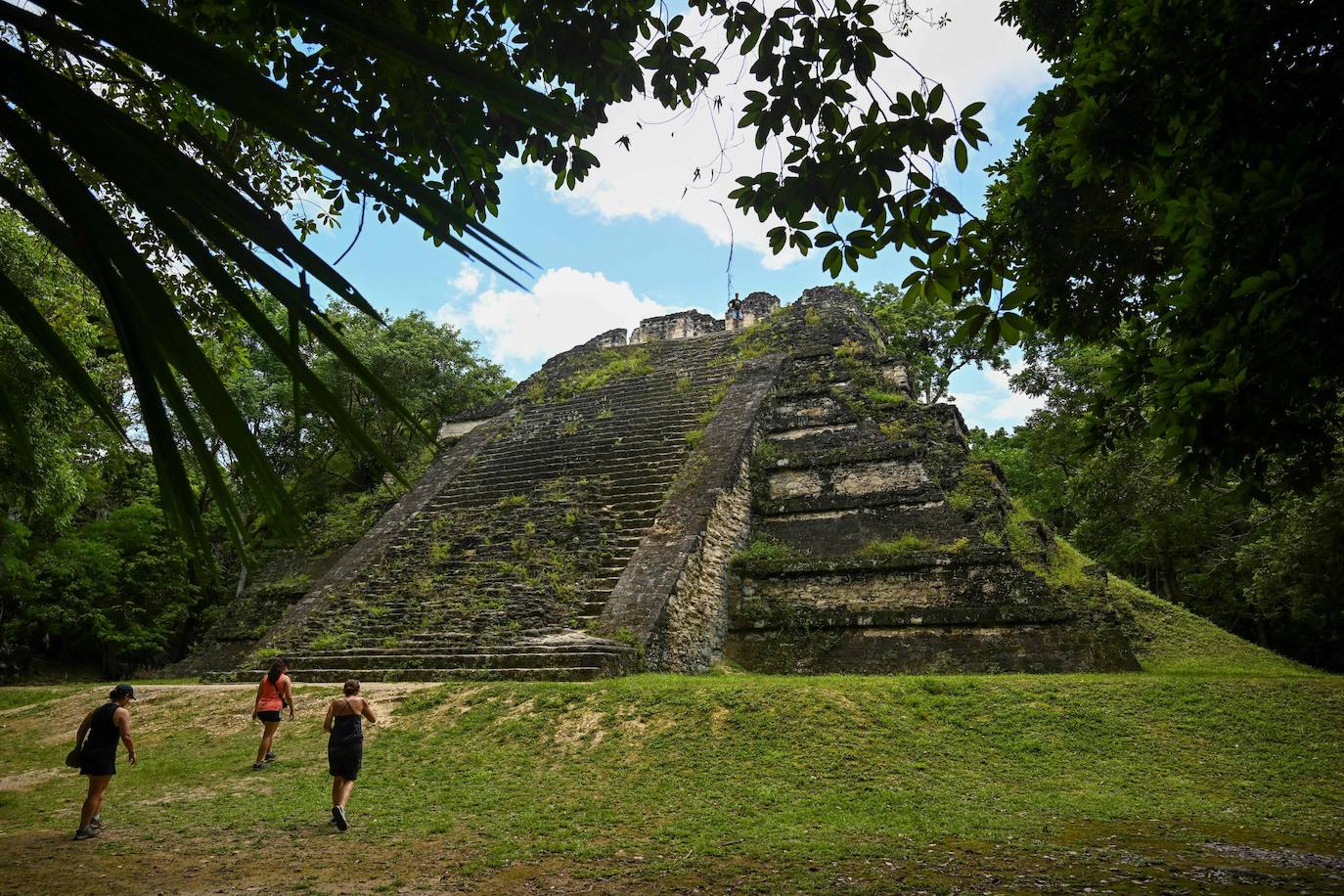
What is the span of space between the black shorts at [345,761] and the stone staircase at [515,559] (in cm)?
245

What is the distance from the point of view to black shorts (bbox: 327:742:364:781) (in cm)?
471

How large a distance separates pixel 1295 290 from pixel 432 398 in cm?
1740

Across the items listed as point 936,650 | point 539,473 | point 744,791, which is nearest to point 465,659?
point 744,791

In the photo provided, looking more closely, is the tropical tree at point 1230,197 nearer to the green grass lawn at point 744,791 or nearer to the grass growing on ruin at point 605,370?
the green grass lawn at point 744,791

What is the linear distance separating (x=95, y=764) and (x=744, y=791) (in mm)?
3885

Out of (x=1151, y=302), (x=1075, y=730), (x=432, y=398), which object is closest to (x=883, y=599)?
(x=1075, y=730)

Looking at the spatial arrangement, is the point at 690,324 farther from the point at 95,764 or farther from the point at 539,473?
the point at 95,764

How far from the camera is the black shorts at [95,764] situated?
472 centimetres

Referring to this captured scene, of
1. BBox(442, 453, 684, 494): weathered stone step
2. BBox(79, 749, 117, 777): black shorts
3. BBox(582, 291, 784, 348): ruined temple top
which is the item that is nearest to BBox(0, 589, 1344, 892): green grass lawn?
BBox(79, 749, 117, 777): black shorts

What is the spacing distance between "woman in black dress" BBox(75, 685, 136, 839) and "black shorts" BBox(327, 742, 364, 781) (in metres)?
1.27

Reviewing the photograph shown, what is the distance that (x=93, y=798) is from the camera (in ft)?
15.4

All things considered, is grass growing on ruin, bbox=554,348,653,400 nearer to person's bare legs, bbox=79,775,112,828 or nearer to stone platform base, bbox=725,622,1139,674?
stone platform base, bbox=725,622,1139,674

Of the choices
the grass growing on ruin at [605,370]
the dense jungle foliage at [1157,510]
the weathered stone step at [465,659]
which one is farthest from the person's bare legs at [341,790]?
the grass growing on ruin at [605,370]

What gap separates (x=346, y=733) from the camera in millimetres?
4805
